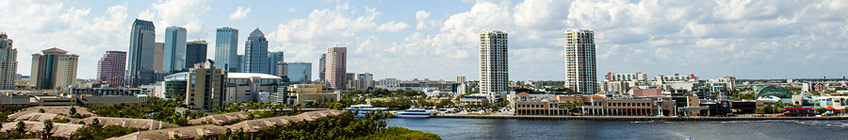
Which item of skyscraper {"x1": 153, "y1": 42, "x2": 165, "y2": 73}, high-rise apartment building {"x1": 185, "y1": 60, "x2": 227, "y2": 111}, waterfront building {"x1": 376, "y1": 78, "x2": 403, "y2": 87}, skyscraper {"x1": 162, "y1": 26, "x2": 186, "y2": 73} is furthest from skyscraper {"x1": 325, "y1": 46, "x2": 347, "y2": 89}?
high-rise apartment building {"x1": 185, "y1": 60, "x2": 227, "y2": 111}

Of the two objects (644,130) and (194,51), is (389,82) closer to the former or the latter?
(194,51)

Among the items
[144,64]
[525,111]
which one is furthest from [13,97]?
[144,64]

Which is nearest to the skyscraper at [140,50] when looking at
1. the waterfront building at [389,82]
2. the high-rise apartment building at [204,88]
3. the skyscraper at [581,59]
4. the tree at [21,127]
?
the waterfront building at [389,82]

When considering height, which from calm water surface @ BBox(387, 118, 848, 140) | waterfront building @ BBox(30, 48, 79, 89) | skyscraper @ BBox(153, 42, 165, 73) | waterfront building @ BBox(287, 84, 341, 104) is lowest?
calm water surface @ BBox(387, 118, 848, 140)

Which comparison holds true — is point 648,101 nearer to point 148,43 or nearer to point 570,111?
point 570,111

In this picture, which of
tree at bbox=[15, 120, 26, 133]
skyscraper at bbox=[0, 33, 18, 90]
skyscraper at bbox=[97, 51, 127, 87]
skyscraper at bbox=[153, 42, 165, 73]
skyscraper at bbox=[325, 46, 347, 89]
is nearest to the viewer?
tree at bbox=[15, 120, 26, 133]

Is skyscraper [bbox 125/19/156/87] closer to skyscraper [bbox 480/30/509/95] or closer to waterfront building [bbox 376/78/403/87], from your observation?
waterfront building [bbox 376/78/403/87]

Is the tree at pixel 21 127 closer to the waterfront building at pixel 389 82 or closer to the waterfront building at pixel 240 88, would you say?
the waterfront building at pixel 240 88

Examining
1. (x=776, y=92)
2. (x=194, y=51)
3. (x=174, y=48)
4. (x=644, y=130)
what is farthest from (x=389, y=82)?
(x=644, y=130)
